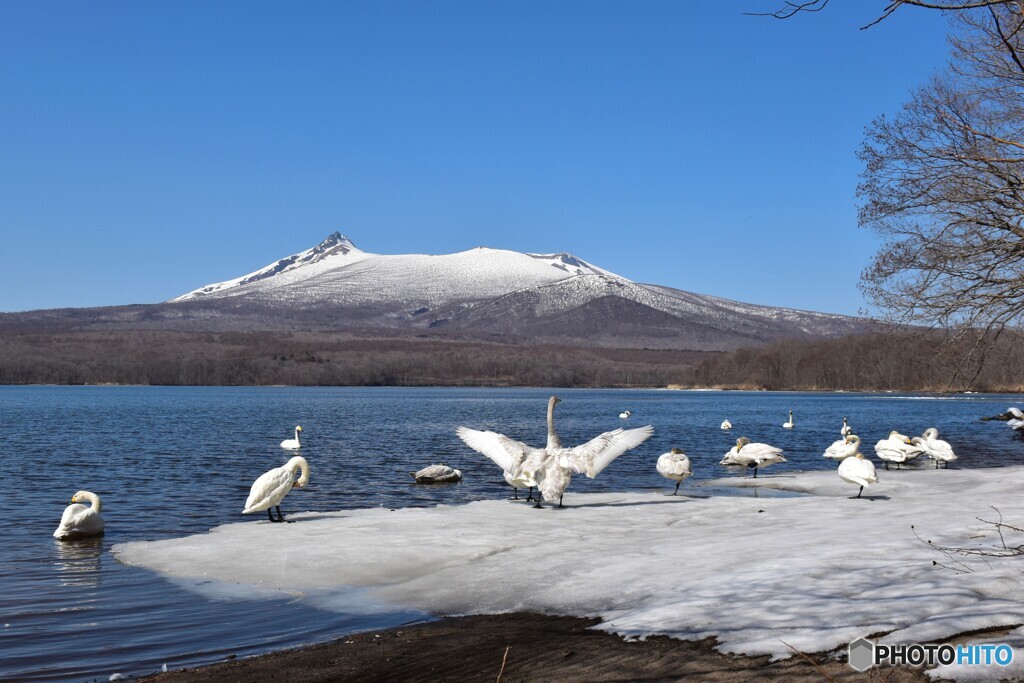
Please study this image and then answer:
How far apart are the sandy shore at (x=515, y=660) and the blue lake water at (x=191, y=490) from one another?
32.3 inches

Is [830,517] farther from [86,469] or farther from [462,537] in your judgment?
[86,469]

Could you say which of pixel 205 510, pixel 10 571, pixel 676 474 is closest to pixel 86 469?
pixel 205 510

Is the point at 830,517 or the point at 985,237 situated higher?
the point at 985,237

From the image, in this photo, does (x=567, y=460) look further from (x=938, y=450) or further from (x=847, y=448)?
(x=938, y=450)

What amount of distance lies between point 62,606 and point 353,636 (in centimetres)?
448

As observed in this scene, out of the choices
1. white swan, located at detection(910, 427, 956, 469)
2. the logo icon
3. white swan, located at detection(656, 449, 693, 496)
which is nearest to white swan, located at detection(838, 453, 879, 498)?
white swan, located at detection(656, 449, 693, 496)

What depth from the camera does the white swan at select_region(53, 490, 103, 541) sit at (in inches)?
617

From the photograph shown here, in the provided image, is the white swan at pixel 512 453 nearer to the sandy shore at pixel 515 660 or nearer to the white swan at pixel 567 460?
the white swan at pixel 567 460

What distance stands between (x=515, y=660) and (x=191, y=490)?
726 inches

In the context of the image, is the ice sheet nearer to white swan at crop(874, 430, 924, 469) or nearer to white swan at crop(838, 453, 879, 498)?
white swan at crop(838, 453, 879, 498)

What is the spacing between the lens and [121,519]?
61.9ft

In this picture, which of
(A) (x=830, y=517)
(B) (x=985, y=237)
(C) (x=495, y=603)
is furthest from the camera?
(B) (x=985, y=237)

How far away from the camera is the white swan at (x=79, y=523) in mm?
15672

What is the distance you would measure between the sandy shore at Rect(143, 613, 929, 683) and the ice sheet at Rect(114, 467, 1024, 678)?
0.34 meters
